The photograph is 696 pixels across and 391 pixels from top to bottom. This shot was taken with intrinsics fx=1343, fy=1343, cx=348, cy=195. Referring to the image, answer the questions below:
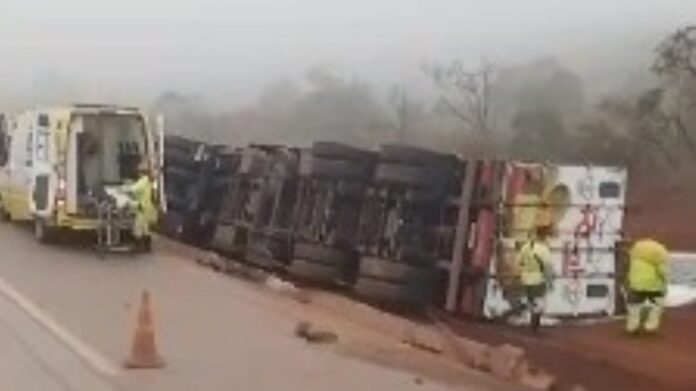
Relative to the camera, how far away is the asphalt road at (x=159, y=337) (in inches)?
386

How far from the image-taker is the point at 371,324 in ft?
44.5

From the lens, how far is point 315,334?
11.9 metres

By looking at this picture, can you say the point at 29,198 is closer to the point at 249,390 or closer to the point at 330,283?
the point at 330,283

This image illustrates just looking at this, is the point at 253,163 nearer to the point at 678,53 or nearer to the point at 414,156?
the point at 414,156

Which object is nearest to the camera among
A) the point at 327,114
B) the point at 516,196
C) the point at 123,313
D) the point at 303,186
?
the point at 123,313

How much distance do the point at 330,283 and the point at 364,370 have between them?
7324 millimetres

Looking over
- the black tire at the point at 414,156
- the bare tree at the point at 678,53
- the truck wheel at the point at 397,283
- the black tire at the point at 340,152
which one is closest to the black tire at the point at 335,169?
the black tire at the point at 340,152

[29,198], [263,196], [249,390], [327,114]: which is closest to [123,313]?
[249,390]

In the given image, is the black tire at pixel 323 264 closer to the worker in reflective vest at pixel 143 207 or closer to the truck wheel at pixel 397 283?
the truck wheel at pixel 397 283

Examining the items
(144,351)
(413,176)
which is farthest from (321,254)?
(144,351)

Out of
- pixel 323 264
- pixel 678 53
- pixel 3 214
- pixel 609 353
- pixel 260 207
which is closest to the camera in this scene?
pixel 609 353

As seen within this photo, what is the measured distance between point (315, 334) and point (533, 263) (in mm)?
3804

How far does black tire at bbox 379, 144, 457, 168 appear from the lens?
1562 centimetres

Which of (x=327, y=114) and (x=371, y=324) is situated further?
(x=327, y=114)
